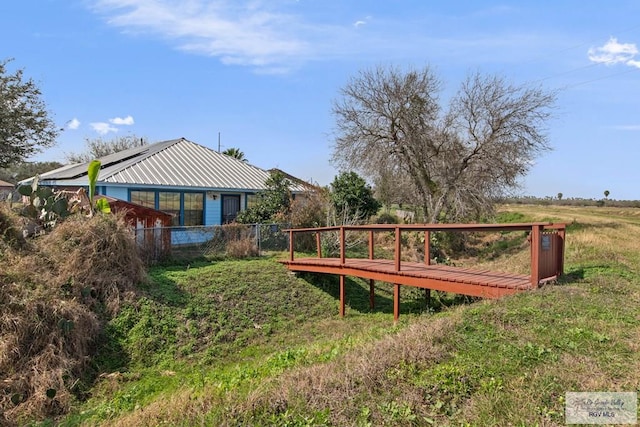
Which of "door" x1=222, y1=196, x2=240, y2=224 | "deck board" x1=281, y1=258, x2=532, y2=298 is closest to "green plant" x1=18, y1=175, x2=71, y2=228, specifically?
"deck board" x1=281, y1=258, x2=532, y2=298

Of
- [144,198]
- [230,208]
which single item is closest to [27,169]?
[230,208]

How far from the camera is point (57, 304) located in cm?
746

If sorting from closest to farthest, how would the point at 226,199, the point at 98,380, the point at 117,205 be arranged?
the point at 98,380 < the point at 117,205 < the point at 226,199

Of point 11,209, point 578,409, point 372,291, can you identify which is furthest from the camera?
point 372,291

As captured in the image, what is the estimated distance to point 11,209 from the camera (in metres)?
9.78

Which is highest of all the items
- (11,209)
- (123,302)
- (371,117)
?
(371,117)

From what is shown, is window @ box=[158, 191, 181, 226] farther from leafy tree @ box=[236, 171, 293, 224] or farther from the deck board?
the deck board

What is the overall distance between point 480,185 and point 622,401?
56.9ft

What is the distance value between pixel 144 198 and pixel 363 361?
13.8 metres

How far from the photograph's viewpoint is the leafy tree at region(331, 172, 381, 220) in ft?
63.6

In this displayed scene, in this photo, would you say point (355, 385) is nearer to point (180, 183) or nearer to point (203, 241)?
point (203, 241)

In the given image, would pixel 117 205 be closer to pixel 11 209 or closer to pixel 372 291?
pixel 11 209

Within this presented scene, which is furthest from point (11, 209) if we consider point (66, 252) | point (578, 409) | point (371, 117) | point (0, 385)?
point (371, 117)

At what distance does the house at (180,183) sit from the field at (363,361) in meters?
6.68
